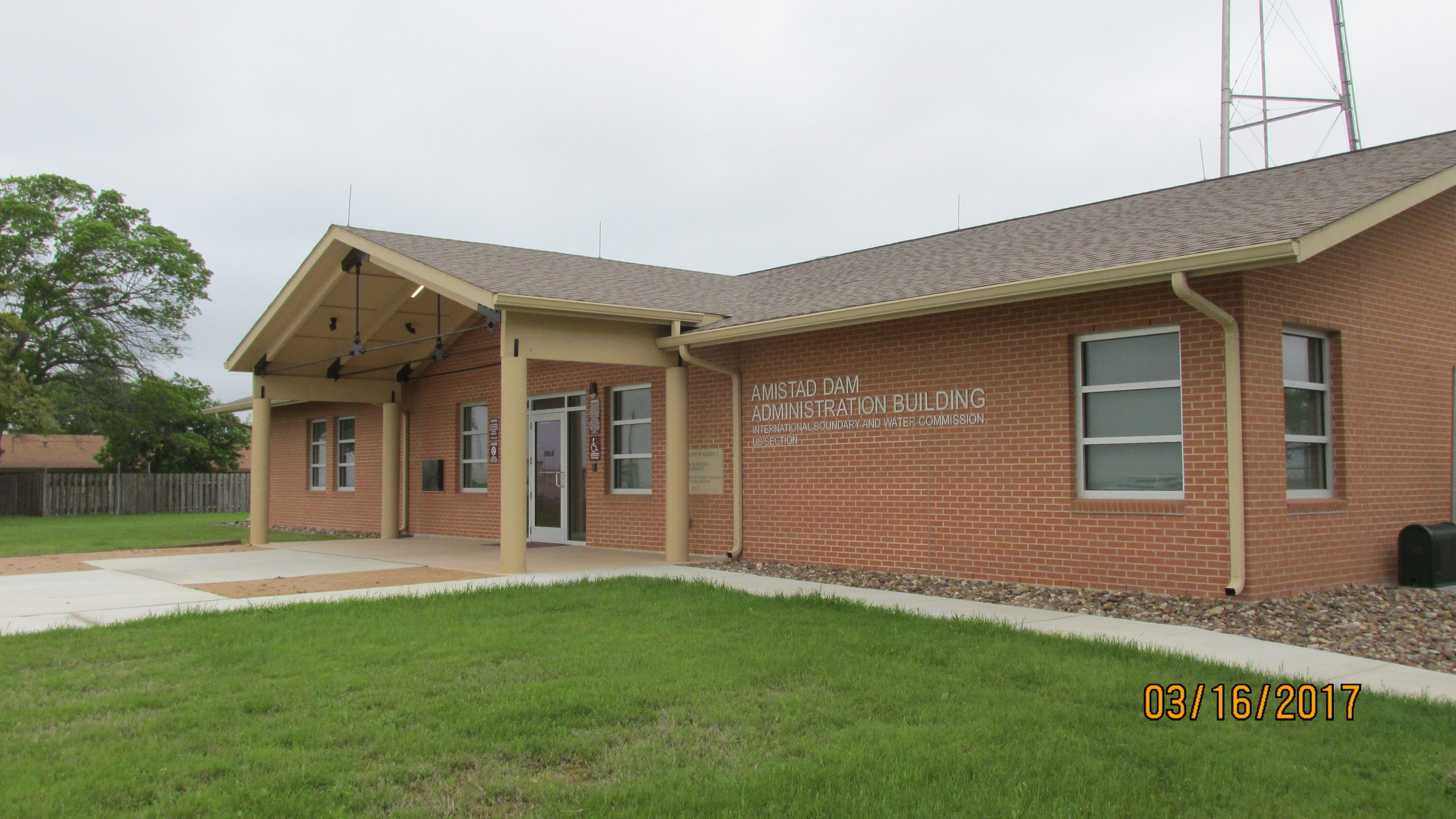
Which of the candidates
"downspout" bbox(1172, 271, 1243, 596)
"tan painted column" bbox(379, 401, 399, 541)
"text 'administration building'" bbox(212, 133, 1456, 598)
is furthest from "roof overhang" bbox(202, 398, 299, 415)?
"downspout" bbox(1172, 271, 1243, 596)

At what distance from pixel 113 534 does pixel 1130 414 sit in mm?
19784

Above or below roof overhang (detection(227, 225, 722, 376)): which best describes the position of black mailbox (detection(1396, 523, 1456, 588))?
below

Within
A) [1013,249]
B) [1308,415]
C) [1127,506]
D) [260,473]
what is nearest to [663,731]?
[1127,506]

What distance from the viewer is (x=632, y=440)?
15234 millimetres

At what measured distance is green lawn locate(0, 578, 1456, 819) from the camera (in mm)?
4355

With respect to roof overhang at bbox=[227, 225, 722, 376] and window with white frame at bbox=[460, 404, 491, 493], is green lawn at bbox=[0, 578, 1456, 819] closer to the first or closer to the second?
roof overhang at bbox=[227, 225, 722, 376]

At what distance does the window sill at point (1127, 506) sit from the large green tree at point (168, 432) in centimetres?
3363

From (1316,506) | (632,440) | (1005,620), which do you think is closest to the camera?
(1005,620)

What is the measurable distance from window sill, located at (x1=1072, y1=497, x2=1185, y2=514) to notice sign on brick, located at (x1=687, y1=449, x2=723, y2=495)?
492 cm

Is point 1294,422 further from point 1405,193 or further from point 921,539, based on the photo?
point 921,539

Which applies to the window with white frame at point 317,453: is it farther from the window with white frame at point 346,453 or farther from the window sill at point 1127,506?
the window sill at point 1127,506

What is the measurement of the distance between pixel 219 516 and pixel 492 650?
28295mm

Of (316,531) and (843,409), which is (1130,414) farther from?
(316,531)
